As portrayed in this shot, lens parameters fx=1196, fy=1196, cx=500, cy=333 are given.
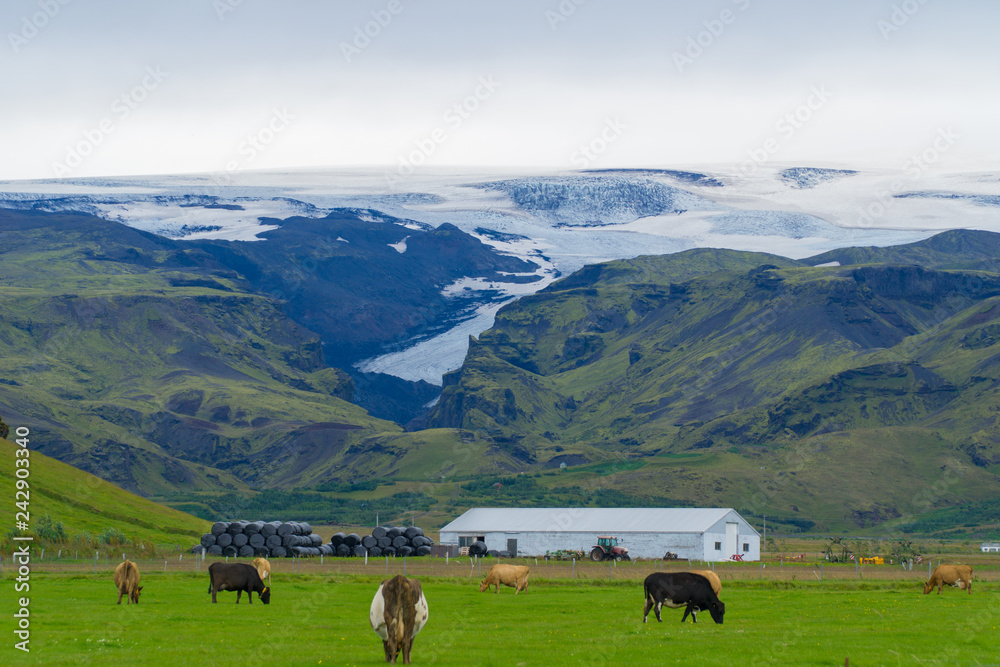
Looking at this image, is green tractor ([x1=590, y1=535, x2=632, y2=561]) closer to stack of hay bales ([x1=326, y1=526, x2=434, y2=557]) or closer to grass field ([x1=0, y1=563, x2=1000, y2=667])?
stack of hay bales ([x1=326, y1=526, x2=434, y2=557])

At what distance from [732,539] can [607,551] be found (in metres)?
16.6

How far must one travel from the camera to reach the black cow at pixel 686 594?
1591 inches

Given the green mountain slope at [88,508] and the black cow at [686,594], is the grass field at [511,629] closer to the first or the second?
the black cow at [686,594]

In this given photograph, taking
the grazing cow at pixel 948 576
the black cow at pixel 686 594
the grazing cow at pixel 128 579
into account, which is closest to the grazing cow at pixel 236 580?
the grazing cow at pixel 128 579

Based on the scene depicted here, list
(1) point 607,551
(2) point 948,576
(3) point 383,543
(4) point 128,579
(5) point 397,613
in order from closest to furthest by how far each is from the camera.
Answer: (5) point 397,613, (4) point 128,579, (2) point 948,576, (1) point 607,551, (3) point 383,543

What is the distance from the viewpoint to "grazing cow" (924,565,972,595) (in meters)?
57.3

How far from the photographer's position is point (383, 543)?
381 feet

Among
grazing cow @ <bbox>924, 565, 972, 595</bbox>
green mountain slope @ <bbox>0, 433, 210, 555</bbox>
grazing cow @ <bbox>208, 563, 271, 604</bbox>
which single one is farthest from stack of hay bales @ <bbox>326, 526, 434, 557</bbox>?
grazing cow @ <bbox>208, 563, 271, 604</bbox>

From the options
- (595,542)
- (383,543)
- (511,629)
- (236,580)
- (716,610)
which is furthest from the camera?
(595,542)

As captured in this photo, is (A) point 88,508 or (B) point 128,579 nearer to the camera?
(B) point 128,579

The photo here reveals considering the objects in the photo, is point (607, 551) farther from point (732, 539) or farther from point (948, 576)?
point (948, 576)

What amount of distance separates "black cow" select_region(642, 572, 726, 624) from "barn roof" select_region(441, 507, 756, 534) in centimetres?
7948

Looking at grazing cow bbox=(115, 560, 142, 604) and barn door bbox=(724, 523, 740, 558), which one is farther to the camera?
barn door bbox=(724, 523, 740, 558)

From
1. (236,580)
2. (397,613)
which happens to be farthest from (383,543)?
(397,613)
